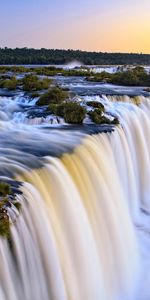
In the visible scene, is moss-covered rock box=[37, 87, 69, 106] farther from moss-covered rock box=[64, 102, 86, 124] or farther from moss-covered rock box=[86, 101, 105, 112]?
moss-covered rock box=[64, 102, 86, 124]

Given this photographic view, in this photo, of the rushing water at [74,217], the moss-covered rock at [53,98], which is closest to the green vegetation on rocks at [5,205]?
the rushing water at [74,217]

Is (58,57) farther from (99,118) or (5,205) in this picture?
(5,205)

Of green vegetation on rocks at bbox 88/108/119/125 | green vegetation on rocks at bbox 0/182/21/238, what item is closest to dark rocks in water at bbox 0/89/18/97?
green vegetation on rocks at bbox 88/108/119/125

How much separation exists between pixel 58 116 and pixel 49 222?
310 inches

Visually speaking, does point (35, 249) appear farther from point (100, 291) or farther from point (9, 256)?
point (100, 291)

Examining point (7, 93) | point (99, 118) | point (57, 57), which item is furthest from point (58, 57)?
point (99, 118)

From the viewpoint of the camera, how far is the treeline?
2515 inches

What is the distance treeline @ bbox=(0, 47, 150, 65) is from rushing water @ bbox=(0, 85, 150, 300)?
50673 mm

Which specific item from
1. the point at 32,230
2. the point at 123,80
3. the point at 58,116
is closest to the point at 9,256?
the point at 32,230

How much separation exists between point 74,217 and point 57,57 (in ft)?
223

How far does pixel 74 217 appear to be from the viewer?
815 centimetres

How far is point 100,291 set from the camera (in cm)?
832

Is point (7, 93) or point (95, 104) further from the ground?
point (7, 93)

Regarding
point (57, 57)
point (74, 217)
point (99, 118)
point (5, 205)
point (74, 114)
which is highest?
point (57, 57)
